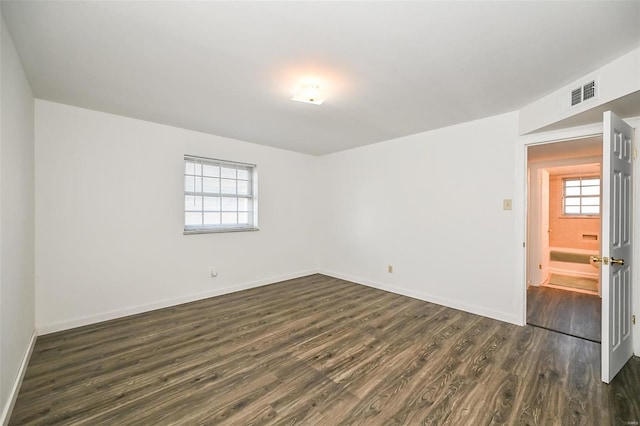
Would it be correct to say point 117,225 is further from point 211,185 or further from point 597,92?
point 597,92

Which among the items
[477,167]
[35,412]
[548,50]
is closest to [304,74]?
[548,50]

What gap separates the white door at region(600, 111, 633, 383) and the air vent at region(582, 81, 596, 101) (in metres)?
0.25

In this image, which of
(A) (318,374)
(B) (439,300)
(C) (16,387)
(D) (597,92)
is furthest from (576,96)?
(C) (16,387)

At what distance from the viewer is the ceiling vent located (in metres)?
2.13

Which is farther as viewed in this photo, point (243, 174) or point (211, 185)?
point (243, 174)

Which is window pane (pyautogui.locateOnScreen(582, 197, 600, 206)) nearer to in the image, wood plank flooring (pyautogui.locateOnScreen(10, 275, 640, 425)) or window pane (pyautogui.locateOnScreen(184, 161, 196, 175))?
wood plank flooring (pyautogui.locateOnScreen(10, 275, 640, 425))

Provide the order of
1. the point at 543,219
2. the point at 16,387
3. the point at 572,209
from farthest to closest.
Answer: the point at 572,209
the point at 543,219
the point at 16,387

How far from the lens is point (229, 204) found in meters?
4.40

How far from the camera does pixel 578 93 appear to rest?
2262mm

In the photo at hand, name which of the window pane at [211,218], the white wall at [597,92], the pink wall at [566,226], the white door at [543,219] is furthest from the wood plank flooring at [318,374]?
the pink wall at [566,226]

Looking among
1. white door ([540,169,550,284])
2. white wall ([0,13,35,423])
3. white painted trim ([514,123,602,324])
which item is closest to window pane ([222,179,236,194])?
white wall ([0,13,35,423])

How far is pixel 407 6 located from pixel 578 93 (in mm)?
1872

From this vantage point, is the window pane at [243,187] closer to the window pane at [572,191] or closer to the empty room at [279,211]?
the empty room at [279,211]

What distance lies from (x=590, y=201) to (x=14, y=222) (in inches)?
347
